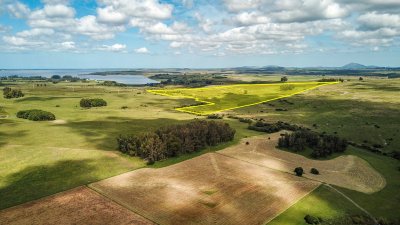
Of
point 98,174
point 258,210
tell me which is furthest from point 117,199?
point 258,210

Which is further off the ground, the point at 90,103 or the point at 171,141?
the point at 171,141

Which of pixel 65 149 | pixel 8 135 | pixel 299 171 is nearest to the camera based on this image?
pixel 299 171

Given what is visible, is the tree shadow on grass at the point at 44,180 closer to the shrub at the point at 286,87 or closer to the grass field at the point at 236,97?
the grass field at the point at 236,97

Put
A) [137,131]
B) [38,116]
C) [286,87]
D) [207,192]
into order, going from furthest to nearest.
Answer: [286,87] < [38,116] < [137,131] < [207,192]

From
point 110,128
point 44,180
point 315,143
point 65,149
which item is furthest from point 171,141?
point 110,128

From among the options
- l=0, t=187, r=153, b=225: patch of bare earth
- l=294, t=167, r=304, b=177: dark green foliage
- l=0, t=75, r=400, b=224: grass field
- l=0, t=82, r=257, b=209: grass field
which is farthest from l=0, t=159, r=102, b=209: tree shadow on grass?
l=294, t=167, r=304, b=177: dark green foliage

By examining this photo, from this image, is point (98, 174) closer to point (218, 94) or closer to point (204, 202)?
point (204, 202)

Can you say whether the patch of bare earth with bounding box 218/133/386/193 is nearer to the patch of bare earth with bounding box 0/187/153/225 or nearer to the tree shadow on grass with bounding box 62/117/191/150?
the tree shadow on grass with bounding box 62/117/191/150

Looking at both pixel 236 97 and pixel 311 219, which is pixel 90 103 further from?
pixel 311 219

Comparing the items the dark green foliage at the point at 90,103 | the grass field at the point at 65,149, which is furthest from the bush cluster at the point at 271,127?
the dark green foliage at the point at 90,103
